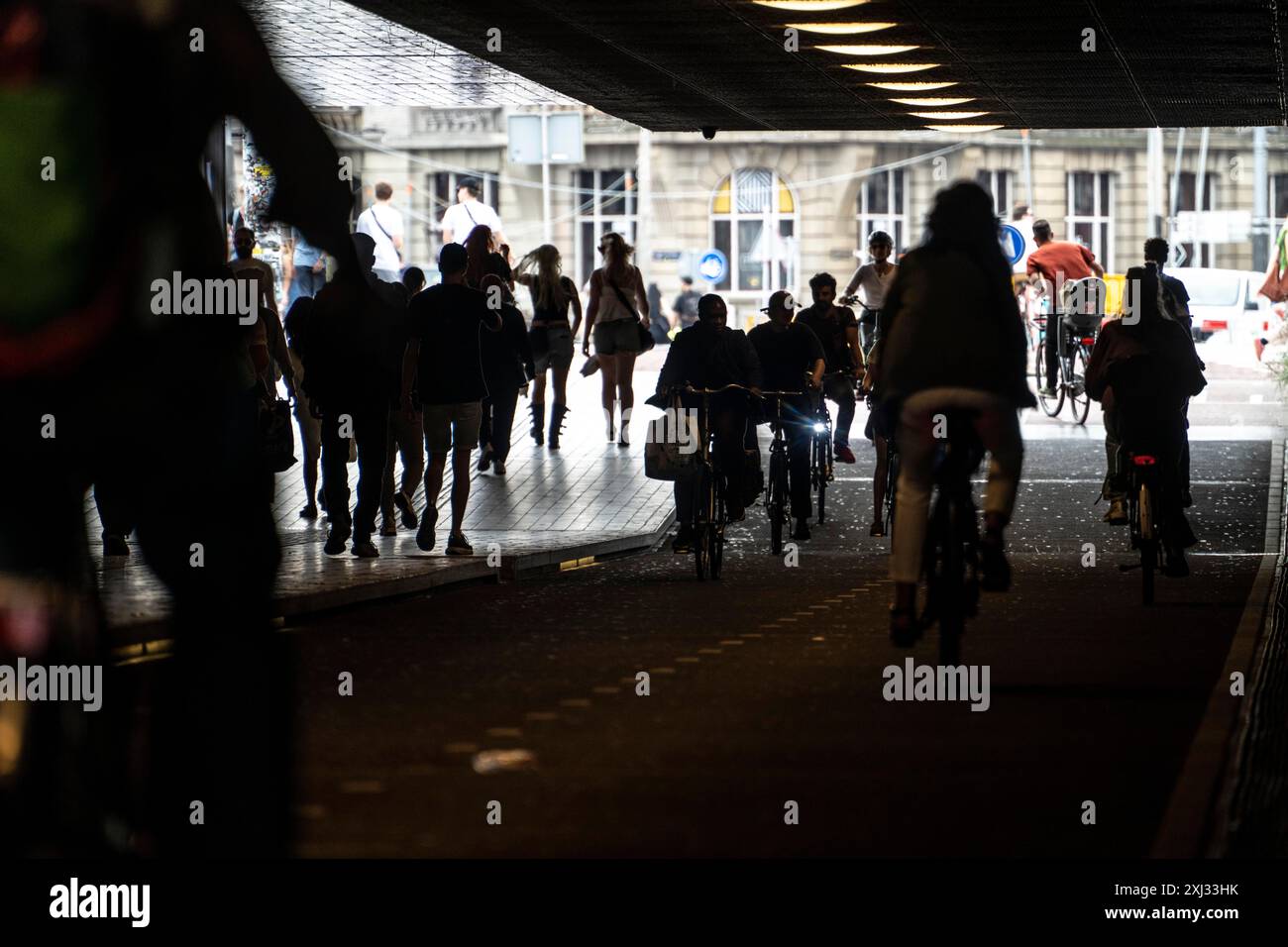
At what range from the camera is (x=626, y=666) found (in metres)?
9.43

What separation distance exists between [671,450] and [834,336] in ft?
13.3

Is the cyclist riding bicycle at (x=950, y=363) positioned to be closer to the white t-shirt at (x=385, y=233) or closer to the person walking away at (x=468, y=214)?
the person walking away at (x=468, y=214)

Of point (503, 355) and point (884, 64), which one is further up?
point (884, 64)

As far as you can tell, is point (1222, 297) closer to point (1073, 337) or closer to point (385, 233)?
point (1073, 337)

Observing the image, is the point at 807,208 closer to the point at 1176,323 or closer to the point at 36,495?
the point at 1176,323

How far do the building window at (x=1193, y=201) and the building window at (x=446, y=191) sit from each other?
683 inches

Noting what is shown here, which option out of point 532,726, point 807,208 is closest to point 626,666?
point 532,726

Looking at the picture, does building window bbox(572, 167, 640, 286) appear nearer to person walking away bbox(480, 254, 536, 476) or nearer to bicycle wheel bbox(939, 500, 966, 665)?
person walking away bbox(480, 254, 536, 476)

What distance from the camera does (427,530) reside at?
14.6m

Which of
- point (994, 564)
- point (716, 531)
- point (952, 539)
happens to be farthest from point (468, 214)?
point (994, 564)

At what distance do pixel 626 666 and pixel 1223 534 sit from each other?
363 inches

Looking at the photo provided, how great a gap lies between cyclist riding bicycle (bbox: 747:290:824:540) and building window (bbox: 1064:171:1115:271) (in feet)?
143

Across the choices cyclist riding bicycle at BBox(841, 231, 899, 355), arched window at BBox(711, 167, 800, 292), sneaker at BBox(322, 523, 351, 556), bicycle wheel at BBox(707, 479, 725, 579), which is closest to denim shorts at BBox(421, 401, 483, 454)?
sneaker at BBox(322, 523, 351, 556)

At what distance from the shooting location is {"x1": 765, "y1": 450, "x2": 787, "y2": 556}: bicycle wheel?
53.8 feet
